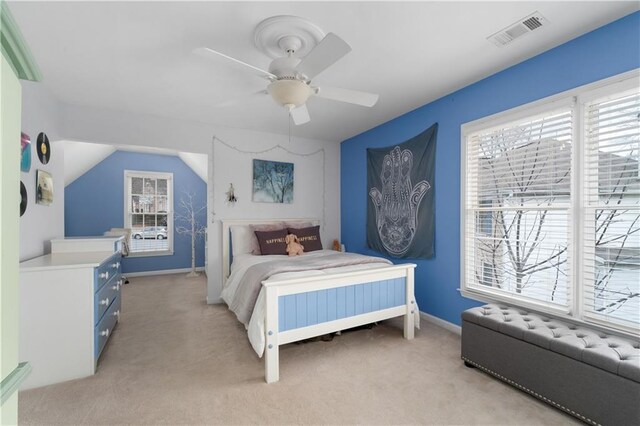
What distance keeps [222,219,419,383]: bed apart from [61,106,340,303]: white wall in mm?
1179

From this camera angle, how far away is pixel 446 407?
1.83 meters

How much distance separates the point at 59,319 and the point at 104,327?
1.40 ft

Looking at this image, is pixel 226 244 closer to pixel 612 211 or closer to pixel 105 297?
pixel 105 297

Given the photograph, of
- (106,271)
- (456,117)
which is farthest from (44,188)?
(456,117)

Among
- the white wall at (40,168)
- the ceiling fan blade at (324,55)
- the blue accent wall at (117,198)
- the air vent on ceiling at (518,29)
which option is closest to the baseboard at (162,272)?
the blue accent wall at (117,198)

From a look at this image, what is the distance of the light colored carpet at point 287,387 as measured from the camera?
1756 mm

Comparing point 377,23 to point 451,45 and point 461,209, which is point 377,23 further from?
point 461,209

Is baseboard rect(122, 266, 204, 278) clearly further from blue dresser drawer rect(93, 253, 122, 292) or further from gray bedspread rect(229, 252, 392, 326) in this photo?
gray bedspread rect(229, 252, 392, 326)

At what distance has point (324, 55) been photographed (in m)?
1.72

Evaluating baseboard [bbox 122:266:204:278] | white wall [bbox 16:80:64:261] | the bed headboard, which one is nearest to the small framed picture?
white wall [bbox 16:80:64:261]

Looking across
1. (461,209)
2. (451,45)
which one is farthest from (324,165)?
(451,45)

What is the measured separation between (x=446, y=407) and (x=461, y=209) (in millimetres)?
1775

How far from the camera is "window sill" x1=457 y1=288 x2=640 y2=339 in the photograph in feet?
6.22

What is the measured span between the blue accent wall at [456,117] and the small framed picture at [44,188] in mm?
3669
